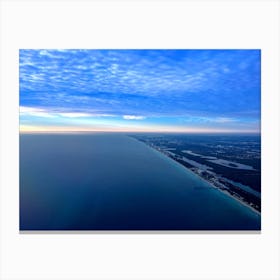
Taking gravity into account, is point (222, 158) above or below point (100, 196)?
above

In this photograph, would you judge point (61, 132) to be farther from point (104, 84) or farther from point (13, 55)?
point (13, 55)
